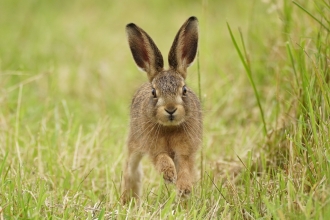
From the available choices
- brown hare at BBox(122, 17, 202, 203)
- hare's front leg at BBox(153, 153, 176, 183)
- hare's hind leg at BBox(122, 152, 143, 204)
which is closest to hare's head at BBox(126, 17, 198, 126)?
brown hare at BBox(122, 17, 202, 203)

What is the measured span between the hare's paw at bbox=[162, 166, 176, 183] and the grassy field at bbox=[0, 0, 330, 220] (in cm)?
13

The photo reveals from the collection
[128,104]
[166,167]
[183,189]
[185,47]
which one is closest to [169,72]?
[185,47]

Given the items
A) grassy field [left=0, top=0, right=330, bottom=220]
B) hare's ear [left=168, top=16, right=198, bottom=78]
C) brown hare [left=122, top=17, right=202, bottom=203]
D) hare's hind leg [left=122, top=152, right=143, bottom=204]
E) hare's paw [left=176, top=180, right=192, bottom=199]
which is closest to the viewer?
grassy field [left=0, top=0, right=330, bottom=220]

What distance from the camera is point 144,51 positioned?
5.07 metres

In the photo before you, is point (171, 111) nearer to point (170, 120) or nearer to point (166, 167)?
point (170, 120)

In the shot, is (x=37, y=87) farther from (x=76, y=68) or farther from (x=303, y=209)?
(x=303, y=209)

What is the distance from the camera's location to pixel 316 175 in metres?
3.93

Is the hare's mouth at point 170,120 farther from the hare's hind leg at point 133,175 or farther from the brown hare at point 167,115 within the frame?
the hare's hind leg at point 133,175

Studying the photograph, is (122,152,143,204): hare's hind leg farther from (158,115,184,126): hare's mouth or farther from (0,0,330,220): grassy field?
(158,115,184,126): hare's mouth

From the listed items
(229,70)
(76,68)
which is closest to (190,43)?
(229,70)

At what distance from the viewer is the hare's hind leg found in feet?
17.3

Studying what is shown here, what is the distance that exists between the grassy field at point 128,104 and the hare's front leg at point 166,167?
5.7 inches

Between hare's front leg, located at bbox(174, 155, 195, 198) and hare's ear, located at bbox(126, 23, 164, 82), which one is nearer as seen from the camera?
hare's front leg, located at bbox(174, 155, 195, 198)

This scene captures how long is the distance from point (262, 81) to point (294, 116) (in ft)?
7.25
